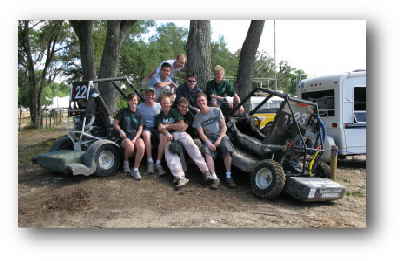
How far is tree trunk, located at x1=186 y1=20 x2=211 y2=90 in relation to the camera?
27.0 ft

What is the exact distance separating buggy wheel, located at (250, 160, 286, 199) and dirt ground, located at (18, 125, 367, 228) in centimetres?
15

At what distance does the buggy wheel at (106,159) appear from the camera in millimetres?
6352

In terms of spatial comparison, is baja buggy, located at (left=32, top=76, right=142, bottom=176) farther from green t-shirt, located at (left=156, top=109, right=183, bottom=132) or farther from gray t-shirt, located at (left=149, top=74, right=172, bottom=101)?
green t-shirt, located at (left=156, top=109, right=183, bottom=132)

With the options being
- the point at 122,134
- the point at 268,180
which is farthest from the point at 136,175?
the point at 268,180

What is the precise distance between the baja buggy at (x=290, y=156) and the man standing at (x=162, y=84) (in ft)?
4.51

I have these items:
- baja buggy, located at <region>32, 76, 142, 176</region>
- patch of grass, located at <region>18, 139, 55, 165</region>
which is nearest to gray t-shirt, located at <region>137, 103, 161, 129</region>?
baja buggy, located at <region>32, 76, 142, 176</region>

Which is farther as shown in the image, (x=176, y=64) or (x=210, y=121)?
Result: (x=176, y=64)

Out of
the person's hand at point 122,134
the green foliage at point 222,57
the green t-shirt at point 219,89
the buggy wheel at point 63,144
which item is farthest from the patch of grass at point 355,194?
the green foliage at point 222,57

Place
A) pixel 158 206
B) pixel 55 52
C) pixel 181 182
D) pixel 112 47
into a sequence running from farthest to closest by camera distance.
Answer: pixel 55 52, pixel 112 47, pixel 181 182, pixel 158 206

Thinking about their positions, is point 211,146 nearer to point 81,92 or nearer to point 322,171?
point 322,171

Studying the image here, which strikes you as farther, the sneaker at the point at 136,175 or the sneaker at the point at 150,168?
the sneaker at the point at 150,168

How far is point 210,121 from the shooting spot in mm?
6539

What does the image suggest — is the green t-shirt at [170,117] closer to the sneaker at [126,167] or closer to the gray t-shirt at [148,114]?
the gray t-shirt at [148,114]

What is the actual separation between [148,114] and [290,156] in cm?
258
